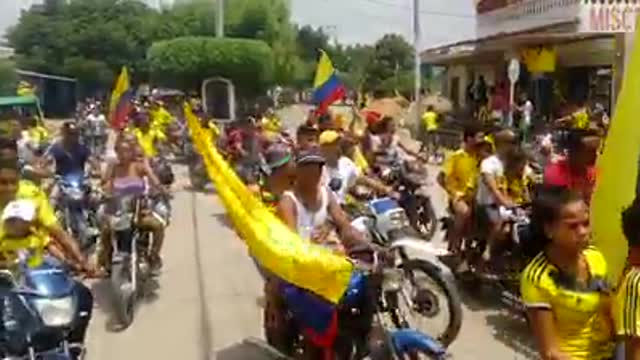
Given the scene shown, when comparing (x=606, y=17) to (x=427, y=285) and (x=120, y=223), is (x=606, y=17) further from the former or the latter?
(x=427, y=285)

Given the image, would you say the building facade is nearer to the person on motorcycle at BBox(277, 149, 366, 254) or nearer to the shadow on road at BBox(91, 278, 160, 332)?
the shadow on road at BBox(91, 278, 160, 332)

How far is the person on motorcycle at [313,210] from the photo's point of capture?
5.84m

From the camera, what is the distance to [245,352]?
290 inches

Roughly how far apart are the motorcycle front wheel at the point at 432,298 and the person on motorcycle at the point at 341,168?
6.28 feet

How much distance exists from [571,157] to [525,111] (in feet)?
55.7

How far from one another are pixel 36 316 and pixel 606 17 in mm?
18706

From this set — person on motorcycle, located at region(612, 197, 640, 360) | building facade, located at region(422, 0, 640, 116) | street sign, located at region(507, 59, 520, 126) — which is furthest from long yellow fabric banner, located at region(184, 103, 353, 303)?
street sign, located at region(507, 59, 520, 126)

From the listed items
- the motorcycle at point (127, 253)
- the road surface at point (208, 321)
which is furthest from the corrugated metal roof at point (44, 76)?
the motorcycle at point (127, 253)

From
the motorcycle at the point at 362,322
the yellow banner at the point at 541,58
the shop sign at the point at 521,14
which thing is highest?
the shop sign at the point at 521,14

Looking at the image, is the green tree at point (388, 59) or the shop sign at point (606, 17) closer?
the shop sign at point (606, 17)

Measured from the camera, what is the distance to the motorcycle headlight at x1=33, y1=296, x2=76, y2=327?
463 cm

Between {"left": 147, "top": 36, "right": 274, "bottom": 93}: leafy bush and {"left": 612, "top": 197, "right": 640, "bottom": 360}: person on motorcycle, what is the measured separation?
85.9 feet

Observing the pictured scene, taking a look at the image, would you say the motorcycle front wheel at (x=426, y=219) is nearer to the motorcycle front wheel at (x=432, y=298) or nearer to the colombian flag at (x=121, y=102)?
the motorcycle front wheel at (x=432, y=298)

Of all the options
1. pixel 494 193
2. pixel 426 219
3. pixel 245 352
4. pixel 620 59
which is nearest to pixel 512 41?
pixel 620 59
